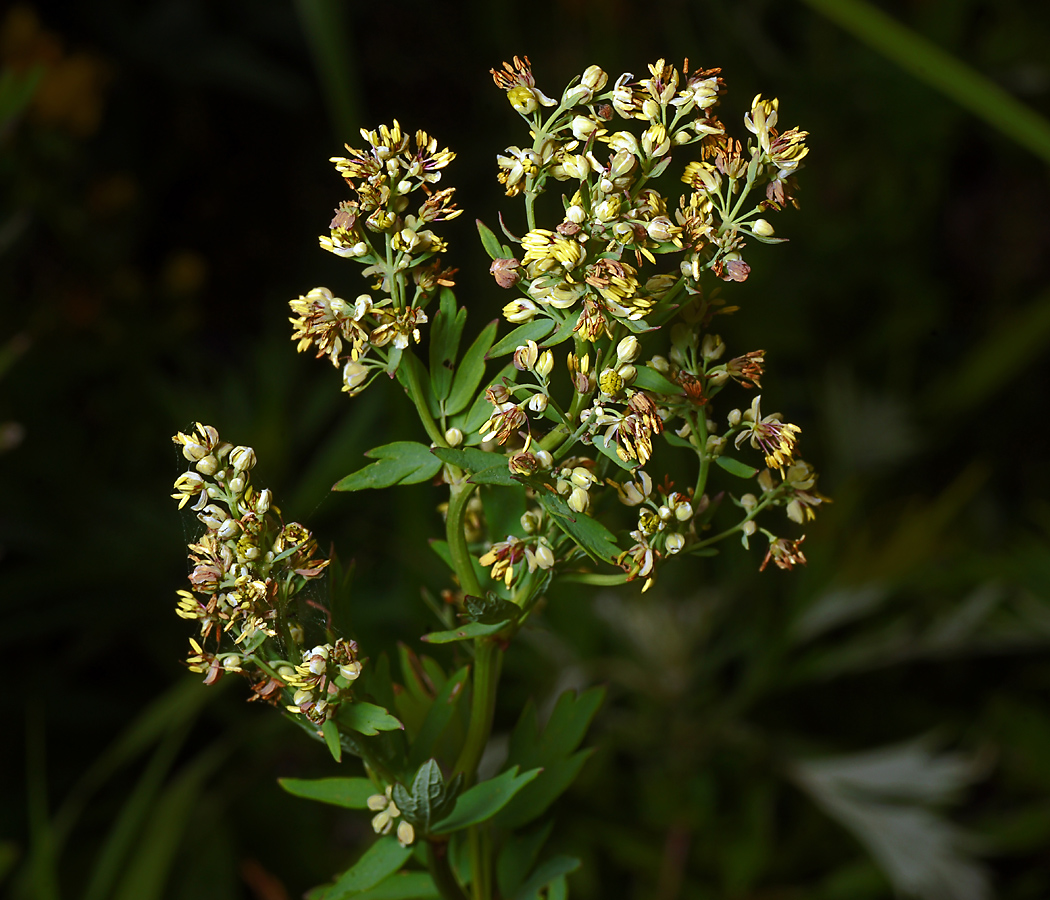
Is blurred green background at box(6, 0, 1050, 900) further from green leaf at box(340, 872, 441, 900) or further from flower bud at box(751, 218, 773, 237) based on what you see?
flower bud at box(751, 218, 773, 237)

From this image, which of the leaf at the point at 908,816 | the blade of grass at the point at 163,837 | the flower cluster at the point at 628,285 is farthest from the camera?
the leaf at the point at 908,816

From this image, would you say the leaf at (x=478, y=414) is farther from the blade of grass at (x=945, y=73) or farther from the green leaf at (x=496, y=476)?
the blade of grass at (x=945, y=73)

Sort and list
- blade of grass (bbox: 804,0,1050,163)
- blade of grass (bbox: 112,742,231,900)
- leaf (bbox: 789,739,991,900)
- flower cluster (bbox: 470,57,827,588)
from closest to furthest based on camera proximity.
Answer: flower cluster (bbox: 470,57,827,588) → blade of grass (bbox: 804,0,1050,163) → blade of grass (bbox: 112,742,231,900) → leaf (bbox: 789,739,991,900)

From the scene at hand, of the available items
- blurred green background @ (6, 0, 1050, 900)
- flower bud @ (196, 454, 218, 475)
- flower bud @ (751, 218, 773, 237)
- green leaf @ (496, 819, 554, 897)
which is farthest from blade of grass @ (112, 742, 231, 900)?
flower bud @ (751, 218, 773, 237)

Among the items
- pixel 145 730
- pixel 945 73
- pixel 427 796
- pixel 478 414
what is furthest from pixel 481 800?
pixel 145 730

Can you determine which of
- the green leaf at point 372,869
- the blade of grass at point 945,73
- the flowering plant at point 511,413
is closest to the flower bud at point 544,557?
the flowering plant at point 511,413

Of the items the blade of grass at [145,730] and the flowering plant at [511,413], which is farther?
the blade of grass at [145,730]

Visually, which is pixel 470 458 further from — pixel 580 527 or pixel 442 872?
pixel 442 872
